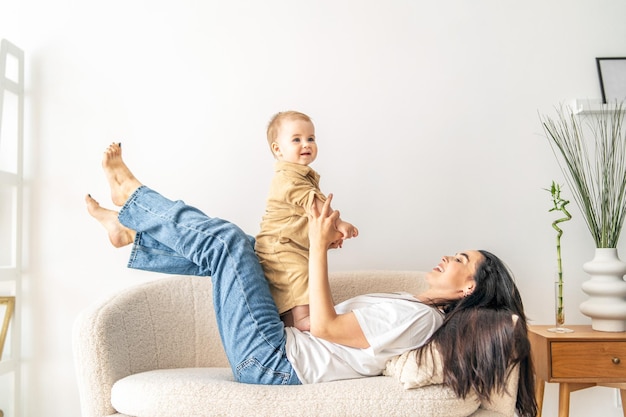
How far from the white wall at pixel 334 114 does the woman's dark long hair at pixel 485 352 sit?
3.04 feet

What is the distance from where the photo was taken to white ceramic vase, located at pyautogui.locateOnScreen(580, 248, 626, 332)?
2033mm

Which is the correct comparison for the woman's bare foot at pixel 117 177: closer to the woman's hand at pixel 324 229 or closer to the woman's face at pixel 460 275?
the woman's hand at pixel 324 229

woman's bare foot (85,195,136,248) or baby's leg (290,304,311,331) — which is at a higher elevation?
woman's bare foot (85,195,136,248)

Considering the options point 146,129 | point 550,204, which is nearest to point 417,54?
point 550,204

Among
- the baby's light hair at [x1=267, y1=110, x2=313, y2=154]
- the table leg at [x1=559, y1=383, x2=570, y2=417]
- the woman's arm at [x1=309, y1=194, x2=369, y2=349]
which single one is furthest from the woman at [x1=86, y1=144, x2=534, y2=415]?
the table leg at [x1=559, y1=383, x2=570, y2=417]

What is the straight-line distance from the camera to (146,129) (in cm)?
240

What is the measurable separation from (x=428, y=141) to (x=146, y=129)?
115 cm

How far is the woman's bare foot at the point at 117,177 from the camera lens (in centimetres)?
178

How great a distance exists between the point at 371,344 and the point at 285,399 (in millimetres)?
265

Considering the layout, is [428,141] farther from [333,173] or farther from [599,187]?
[599,187]

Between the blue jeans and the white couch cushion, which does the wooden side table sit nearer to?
the white couch cushion

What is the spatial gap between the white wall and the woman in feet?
2.42

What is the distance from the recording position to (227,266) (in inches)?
62.3

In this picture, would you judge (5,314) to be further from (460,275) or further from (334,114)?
(460,275)
